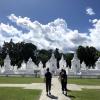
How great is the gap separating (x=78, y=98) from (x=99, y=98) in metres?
1.72

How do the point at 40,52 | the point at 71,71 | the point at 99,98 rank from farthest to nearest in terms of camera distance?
the point at 40,52, the point at 71,71, the point at 99,98

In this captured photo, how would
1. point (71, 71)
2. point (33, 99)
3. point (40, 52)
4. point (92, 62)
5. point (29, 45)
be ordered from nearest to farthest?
point (33, 99) → point (71, 71) → point (92, 62) → point (29, 45) → point (40, 52)

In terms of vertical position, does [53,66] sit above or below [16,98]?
above

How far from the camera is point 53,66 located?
88625 mm

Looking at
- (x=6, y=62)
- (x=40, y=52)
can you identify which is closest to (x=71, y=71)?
(x=6, y=62)

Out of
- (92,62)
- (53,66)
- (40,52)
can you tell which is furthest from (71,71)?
(40,52)

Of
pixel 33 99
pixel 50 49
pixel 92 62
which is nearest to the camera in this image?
pixel 33 99

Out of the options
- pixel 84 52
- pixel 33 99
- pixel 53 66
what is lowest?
pixel 33 99

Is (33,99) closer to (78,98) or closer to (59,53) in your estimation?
(78,98)

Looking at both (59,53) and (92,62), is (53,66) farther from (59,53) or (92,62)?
(59,53)

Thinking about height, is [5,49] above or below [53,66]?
above

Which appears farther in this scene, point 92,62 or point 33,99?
point 92,62

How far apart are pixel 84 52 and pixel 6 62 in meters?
63.1

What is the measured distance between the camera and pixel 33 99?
21.3m
